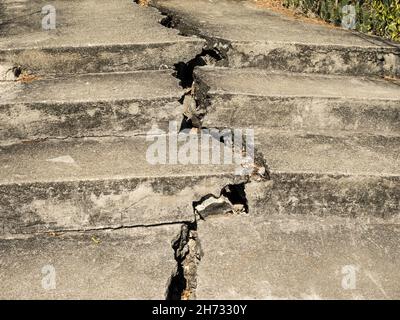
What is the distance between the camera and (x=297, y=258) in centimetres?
228

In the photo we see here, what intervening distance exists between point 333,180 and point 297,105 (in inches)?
27.9

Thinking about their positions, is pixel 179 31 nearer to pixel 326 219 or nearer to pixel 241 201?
pixel 241 201

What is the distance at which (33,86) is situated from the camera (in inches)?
117

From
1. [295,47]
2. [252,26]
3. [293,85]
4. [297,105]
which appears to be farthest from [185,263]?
[252,26]

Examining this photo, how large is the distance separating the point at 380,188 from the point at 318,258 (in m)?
0.66

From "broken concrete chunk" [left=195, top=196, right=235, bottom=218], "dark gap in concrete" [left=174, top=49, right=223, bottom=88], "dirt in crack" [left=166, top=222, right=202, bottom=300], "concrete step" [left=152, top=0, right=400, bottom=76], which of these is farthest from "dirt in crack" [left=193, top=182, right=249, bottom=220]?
"concrete step" [left=152, top=0, right=400, bottom=76]

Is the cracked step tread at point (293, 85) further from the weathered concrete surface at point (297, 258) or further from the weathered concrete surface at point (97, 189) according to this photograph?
the weathered concrete surface at point (297, 258)

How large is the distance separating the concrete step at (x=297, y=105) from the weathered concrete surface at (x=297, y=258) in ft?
2.60

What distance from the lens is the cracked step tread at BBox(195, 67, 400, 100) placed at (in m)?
2.95

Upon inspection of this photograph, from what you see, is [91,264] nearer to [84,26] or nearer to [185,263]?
[185,263]

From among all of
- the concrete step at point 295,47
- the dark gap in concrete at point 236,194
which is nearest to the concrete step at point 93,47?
the concrete step at point 295,47

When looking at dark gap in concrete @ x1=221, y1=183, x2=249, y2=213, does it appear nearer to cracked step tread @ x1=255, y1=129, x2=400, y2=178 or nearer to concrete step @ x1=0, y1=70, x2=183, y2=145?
cracked step tread @ x1=255, y1=129, x2=400, y2=178

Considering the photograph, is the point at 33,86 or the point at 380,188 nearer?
the point at 380,188
